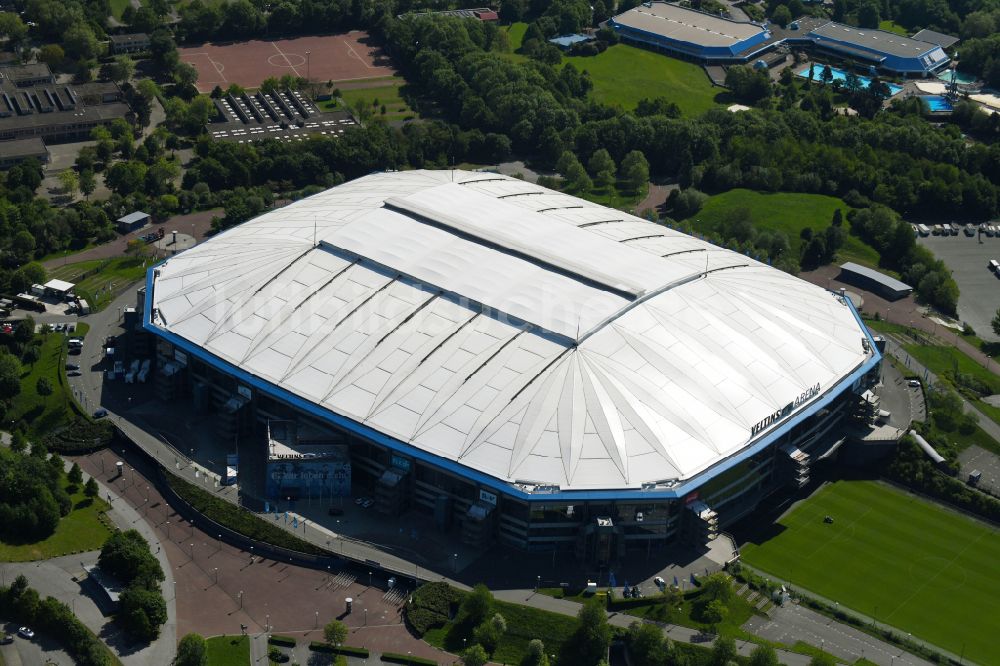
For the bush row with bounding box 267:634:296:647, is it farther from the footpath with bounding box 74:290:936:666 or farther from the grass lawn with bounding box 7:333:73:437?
the grass lawn with bounding box 7:333:73:437

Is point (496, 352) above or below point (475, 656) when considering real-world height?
above

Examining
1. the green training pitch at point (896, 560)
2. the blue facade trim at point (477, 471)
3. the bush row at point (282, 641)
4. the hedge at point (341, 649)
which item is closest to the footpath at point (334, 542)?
the bush row at point (282, 641)

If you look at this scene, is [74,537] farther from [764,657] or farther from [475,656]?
[764,657]

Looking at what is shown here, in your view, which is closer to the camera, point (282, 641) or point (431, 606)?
point (282, 641)

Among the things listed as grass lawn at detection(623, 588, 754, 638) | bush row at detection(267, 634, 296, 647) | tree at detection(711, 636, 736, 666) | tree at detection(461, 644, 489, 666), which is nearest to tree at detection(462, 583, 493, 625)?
tree at detection(461, 644, 489, 666)

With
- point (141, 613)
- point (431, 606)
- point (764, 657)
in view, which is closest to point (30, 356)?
point (141, 613)

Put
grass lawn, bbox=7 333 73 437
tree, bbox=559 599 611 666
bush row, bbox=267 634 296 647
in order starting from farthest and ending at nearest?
grass lawn, bbox=7 333 73 437, bush row, bbox=267 634 296 647, tree, bbox=559 599 611 666
